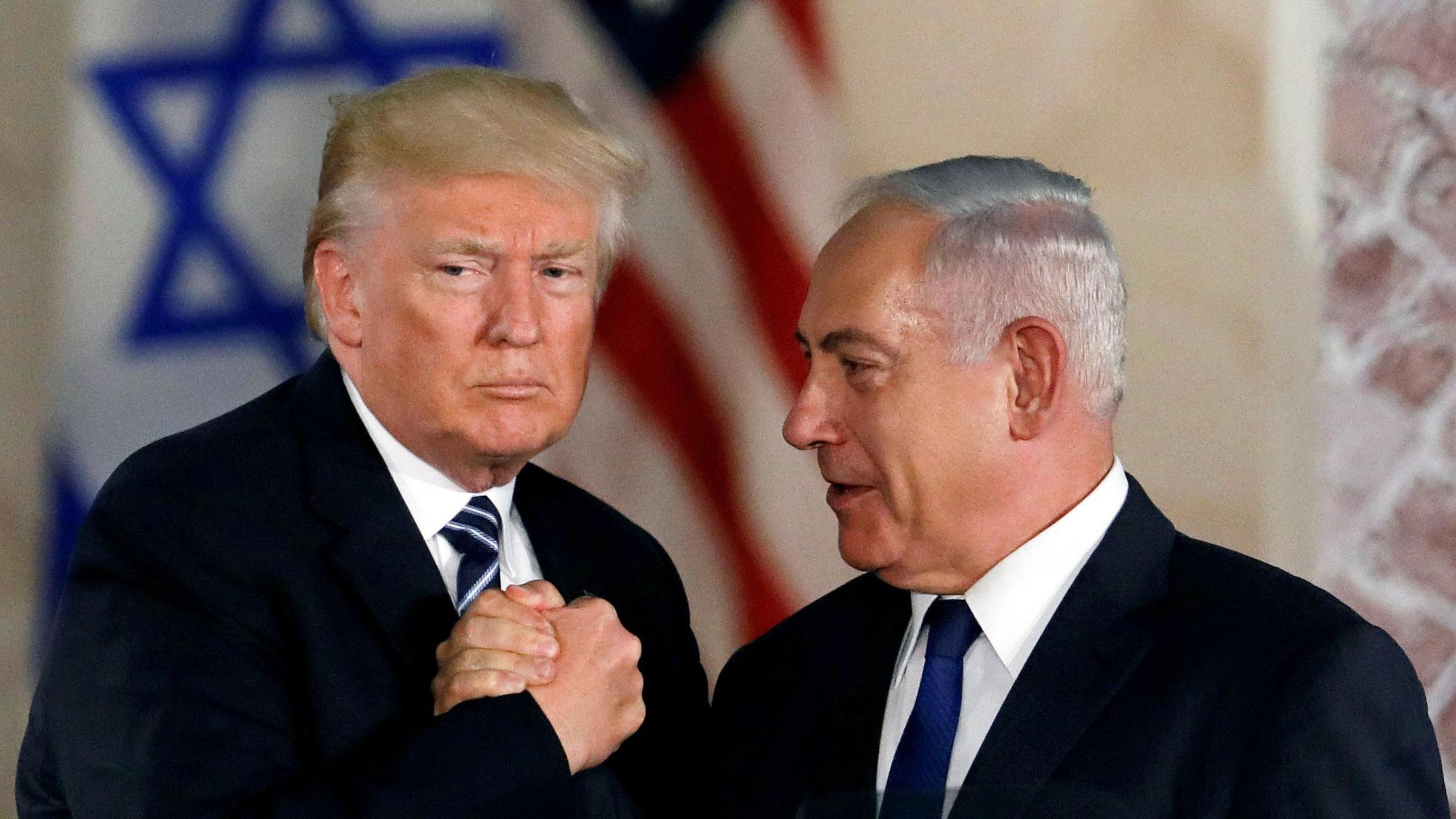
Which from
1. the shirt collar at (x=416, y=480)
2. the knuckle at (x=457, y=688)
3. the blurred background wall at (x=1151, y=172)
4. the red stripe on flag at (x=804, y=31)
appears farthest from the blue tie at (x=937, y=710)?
the red stripe on flag at (x=804, y=31)

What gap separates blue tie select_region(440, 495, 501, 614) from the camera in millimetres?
1919

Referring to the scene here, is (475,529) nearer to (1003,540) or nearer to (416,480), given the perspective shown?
(416,480)

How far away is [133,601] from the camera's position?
1693 millimetres

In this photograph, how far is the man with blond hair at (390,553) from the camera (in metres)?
1.64

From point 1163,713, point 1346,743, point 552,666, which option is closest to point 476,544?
point 552,666

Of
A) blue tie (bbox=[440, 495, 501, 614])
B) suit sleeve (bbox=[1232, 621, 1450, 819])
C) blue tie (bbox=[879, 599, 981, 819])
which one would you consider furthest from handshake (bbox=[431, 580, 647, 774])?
suit sleeve (bbox=[1232, 621, 1450, 819])

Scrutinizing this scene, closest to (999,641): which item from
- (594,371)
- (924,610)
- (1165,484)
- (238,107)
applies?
(924,610)

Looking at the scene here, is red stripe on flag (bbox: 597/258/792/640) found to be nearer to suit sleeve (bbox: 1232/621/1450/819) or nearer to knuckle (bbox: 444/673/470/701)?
knuckle (bbox: 444/673/470/701)

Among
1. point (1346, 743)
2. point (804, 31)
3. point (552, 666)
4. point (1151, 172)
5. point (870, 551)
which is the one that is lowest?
point (1346, 743)

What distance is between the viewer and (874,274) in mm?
1798

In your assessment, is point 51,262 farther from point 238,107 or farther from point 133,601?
point 133,601

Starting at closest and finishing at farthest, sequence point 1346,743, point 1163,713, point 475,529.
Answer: point 1346,743 < point 1163,713 < point 475,529

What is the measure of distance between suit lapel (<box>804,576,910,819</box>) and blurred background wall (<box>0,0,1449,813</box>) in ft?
3.14

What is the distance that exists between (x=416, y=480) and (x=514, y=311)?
0.75 ft
